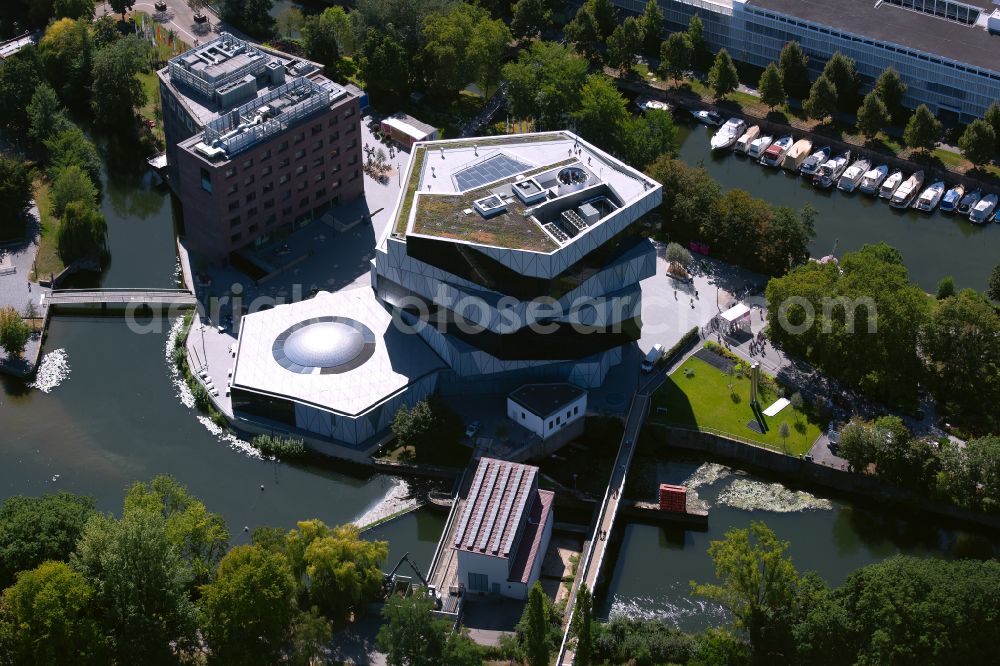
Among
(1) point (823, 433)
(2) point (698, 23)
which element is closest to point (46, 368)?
(1) point (823, 433)

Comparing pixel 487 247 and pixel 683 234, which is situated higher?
pixel 487 247

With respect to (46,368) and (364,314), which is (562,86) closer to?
(364,314)

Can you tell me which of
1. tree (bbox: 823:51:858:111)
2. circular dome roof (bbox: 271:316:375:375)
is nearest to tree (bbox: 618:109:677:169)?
tree (bbox: 823:51:858:111)

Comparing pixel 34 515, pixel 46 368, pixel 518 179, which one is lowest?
pixel 46 368

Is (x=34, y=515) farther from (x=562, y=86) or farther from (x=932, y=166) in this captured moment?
(x=932, y=166)

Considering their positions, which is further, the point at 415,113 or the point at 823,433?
the point at 415,113

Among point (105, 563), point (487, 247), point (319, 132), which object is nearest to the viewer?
point (105, 563)

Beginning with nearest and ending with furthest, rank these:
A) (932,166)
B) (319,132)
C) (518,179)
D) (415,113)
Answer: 1. (518,179)
2. (319,132)
3. (932,166)
4. (415,113)
